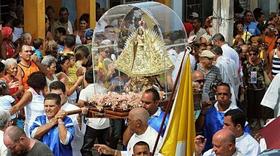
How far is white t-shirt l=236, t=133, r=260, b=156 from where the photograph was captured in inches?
340

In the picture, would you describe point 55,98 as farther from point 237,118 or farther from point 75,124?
point 237,118

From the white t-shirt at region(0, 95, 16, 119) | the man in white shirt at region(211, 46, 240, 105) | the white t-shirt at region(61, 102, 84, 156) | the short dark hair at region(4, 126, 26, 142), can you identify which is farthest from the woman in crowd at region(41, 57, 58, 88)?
the short dark hair at region(4, 126, 26, 142)

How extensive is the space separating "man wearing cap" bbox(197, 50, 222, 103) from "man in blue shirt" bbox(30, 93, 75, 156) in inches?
121

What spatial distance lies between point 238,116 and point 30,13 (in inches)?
350

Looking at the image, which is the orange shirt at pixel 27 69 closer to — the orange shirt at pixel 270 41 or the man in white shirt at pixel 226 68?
the man in white shirt at pixel 226 68

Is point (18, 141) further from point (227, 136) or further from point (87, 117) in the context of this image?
point (87, 117)

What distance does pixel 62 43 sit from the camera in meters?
15.9

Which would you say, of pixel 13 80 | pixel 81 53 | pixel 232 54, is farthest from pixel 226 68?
pixel 13 80

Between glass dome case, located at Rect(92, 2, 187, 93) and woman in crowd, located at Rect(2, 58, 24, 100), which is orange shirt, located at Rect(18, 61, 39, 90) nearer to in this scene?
woman in crowd, located at Rect(2, 58, 24, 100)

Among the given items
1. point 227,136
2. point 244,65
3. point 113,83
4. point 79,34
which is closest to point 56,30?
point 79,34

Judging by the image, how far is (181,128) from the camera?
8852 millimetres

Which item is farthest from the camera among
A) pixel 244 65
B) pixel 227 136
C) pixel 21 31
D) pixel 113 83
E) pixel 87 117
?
pixel 21 31

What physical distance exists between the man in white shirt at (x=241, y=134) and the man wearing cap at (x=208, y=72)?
2.95 m

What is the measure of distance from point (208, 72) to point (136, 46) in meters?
1.20
